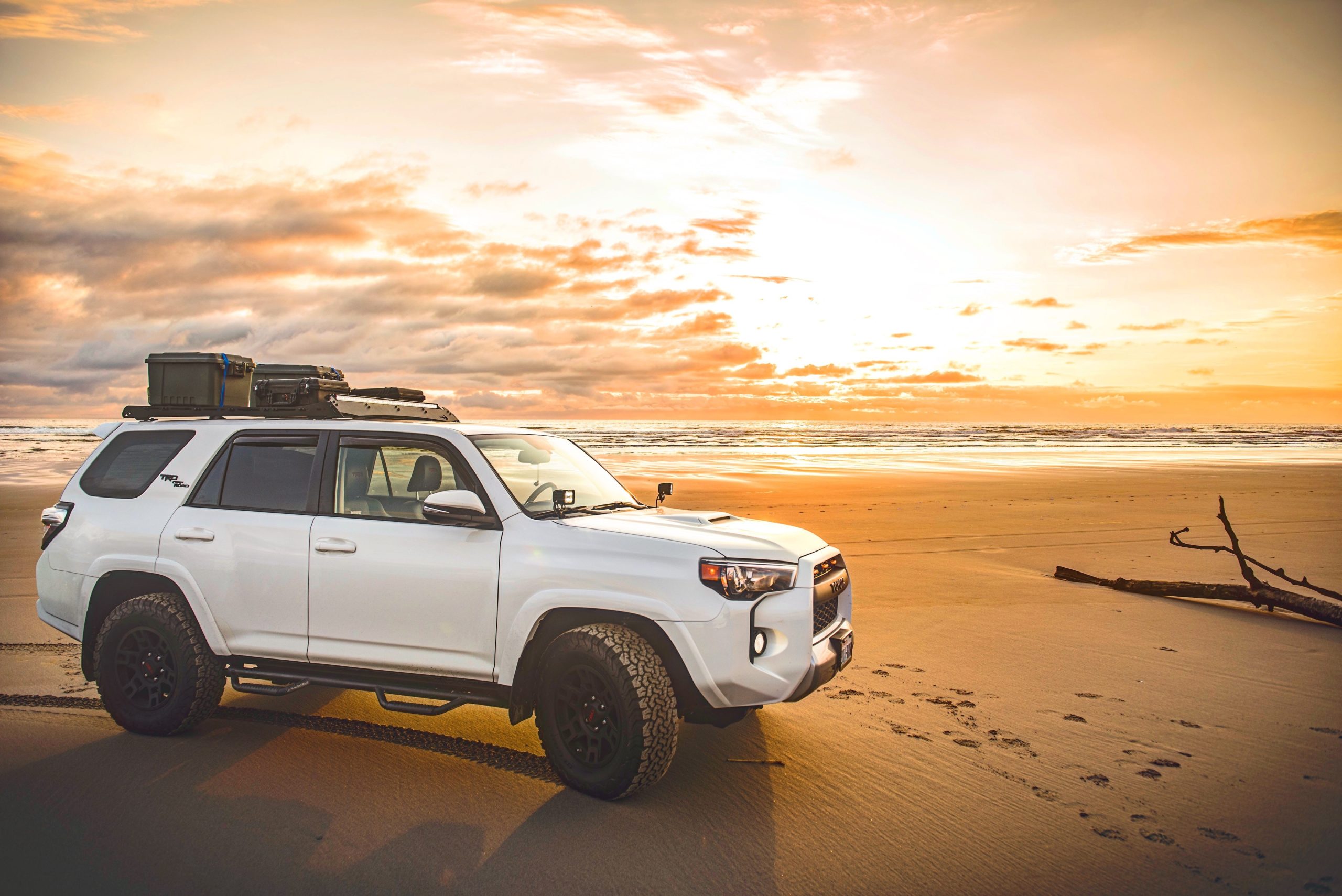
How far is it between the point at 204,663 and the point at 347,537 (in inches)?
48.0

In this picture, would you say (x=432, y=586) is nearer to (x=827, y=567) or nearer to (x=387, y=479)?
(x=387, y=479)

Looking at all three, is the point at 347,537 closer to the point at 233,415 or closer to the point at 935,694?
the point at 233,415

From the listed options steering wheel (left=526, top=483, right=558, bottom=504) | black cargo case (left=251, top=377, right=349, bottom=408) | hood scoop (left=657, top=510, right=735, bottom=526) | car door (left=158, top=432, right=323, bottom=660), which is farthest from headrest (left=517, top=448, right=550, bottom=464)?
black cargo case (left=251, top=377, right=349, bottom=408)

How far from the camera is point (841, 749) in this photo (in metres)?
4.66

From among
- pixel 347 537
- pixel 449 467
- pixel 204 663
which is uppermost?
pixel 449 467

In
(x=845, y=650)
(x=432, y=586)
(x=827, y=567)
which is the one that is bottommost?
(x=845, y=650)

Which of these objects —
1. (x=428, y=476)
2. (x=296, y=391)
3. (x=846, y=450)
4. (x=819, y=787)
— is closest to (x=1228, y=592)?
(x=819, y=787)

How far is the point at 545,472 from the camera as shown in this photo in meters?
5.02

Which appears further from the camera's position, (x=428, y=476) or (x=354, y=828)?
(x=428, y=476)

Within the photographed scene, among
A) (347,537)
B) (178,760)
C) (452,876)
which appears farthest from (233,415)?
(452,876)

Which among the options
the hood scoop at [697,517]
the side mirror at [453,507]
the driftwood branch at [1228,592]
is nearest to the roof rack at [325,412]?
the side mirror at [453,507]

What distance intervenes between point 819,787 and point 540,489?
7.24 ft

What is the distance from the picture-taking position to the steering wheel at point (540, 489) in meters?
4.73

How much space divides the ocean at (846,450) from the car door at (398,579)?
1119 millimetres
